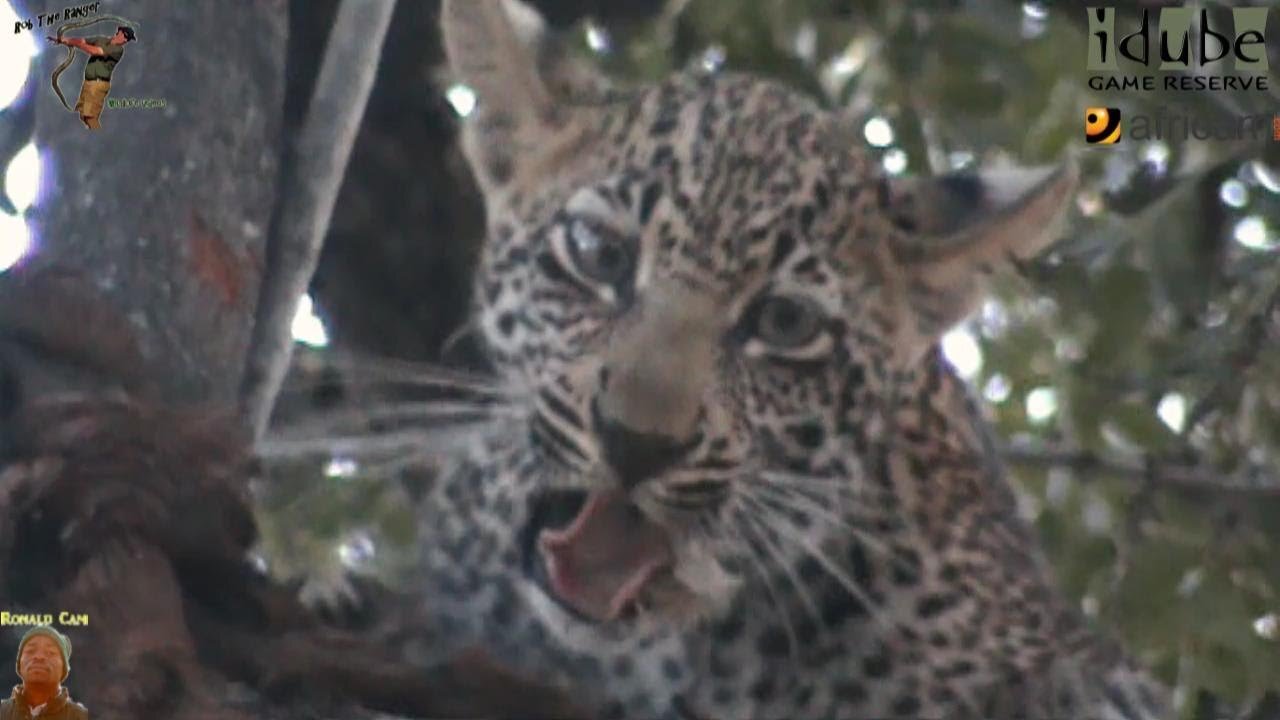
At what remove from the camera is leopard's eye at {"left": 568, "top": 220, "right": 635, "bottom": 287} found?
1977mm

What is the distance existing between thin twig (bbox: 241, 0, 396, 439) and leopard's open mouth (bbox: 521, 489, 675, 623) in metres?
0.32

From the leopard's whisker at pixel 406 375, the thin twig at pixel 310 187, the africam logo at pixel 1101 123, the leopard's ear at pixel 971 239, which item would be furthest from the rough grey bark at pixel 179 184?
the africam logo at pixel 1101 123

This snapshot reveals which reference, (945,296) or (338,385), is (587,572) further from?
(945,296)

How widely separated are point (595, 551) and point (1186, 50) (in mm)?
955

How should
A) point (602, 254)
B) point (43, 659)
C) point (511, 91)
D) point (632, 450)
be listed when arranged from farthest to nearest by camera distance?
point (511, 91) → point (602, 254) → point (632, 450) → point (43, 659)

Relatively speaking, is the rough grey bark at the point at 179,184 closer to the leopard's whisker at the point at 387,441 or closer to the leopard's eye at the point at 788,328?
the leopard's whisker at the point at 387,441

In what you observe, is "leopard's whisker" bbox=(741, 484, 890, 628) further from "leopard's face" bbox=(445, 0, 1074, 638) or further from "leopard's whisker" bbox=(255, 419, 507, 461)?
"leopard's whisker" bbox=(255, 419, 507, 461)

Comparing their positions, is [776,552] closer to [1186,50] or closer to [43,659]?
[1186,50]

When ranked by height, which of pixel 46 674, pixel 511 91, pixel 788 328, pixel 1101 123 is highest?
pixel 511 91

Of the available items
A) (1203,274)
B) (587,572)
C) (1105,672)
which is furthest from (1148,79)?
(587,572)

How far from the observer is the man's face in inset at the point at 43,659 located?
125cm

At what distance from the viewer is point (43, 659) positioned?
1.25 metres

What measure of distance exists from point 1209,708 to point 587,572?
92 centimetres

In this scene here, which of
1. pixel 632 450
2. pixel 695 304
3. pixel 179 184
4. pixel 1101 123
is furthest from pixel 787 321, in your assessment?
pixel 179 184
